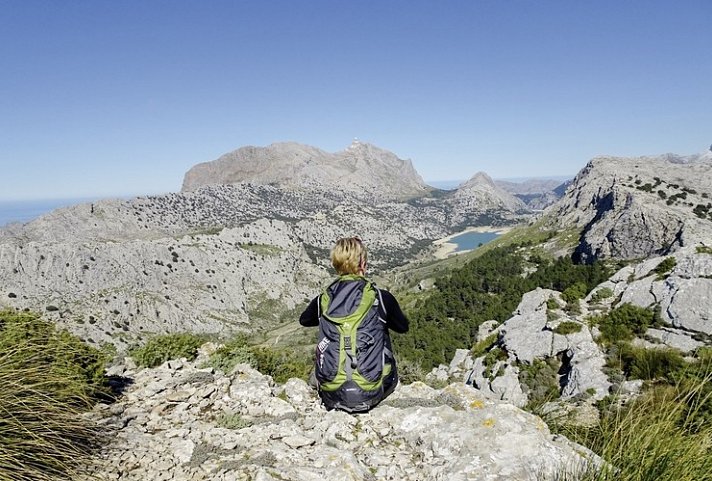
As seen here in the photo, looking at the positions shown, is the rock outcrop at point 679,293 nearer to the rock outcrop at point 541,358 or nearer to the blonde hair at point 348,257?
the rock outcrop at point 541,358

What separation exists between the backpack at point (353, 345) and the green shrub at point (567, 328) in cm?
2300

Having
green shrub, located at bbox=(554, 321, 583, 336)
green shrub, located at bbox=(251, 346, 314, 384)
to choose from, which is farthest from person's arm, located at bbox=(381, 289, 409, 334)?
green shrub, located at bbox=(554, 321, 583, 336)

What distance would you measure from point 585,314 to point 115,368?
29.7m

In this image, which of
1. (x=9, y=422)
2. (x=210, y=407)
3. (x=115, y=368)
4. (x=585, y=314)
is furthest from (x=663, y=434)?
(x=585, y=314)

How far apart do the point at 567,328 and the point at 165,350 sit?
24.6 meters

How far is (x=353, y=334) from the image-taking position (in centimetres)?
655

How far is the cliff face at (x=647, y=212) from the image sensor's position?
95.0 m

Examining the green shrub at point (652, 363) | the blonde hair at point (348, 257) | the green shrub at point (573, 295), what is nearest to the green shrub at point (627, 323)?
the green shrub at point (652, 363)

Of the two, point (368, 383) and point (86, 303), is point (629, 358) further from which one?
point (86, 303)

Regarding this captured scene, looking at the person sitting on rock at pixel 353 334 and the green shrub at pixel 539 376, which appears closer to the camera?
the person sitting on rock at pixel 353 334

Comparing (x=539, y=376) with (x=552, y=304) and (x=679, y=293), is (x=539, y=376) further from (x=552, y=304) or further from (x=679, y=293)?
Answer: (x=679, y=293)

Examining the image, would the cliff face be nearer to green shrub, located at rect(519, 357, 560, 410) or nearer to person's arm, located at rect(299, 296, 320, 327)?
green shrub, located at rect(519, 357, 560, 410)

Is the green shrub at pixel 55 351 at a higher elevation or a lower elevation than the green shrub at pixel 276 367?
higher

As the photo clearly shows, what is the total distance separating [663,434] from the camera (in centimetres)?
354
